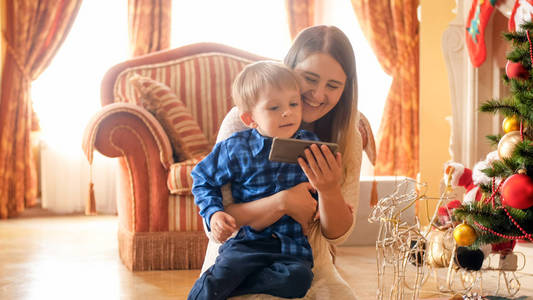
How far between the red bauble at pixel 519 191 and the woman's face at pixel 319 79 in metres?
0.76

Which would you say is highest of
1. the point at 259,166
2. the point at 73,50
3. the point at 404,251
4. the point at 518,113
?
the point at 73,50

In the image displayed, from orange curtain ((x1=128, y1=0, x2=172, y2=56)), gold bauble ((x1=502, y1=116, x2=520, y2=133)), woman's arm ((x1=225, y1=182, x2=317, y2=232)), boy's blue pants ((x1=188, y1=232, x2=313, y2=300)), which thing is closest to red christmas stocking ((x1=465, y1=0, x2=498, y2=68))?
gold bauble ((x1=502, y1=116, x2=520, y2=133))

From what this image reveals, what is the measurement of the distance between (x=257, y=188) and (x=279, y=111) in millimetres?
177

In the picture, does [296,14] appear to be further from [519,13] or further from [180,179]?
[180,179]

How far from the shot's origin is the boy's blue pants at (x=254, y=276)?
1.16 m

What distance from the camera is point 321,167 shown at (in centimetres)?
116

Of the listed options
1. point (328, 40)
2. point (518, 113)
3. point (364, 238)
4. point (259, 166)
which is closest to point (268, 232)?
point (259, 166)

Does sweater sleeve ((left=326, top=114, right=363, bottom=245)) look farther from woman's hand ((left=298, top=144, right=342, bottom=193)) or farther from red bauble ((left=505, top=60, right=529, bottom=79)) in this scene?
red bauble ((left=505, top=60, right=529, bottom=79))

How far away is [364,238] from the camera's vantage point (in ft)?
11.8

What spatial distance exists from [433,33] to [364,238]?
162 centimetres

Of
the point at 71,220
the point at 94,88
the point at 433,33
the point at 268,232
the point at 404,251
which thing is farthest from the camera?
the point at 94,88

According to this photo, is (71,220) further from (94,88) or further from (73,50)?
(73,50)

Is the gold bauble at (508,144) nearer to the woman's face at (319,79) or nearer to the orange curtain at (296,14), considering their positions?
the woman's face at (319,79)

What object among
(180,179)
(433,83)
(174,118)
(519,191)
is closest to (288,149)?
(519,191)
